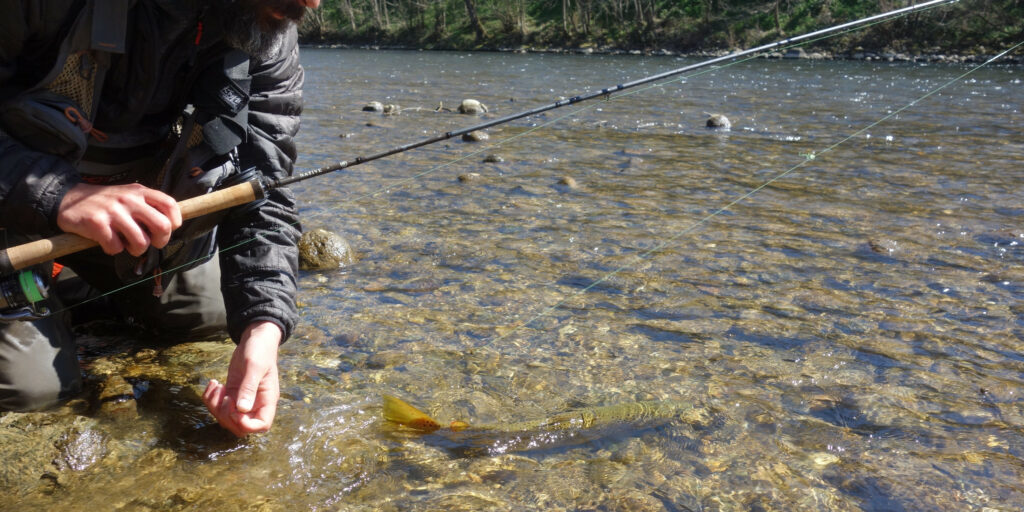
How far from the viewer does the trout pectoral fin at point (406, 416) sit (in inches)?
113

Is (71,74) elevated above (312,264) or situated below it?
above

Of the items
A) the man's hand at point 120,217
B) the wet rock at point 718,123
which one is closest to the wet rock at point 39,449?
the man's hand at point 120,217

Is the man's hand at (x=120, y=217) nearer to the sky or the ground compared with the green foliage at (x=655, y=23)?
nearer to the sky

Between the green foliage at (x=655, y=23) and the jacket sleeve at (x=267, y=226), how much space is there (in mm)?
28847

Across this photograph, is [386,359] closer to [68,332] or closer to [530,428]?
[530,428]

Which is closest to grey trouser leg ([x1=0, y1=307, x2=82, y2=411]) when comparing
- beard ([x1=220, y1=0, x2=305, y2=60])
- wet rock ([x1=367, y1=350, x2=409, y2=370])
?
wet rock ([x1=367, y1=350, x2=409, y2=370])

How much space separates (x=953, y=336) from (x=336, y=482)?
2821 millimetres

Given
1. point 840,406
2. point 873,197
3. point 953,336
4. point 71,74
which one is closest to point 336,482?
point 71,74

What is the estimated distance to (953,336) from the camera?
376cm

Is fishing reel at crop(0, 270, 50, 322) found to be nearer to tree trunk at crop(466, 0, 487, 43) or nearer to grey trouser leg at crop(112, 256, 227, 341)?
grey trouser leg at crop(112, 256, 227, 341)

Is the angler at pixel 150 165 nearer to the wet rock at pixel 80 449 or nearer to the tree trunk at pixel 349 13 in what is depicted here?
the wet rock at pixel 80 449

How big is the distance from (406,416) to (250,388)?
571 millimetres

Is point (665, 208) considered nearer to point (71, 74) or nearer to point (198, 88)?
point (198, 88)

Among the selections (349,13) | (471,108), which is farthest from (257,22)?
(349,13)
